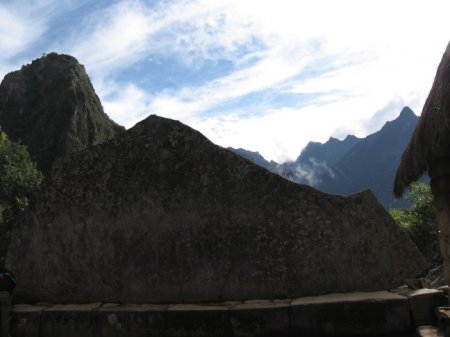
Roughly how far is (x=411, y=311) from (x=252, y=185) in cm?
182

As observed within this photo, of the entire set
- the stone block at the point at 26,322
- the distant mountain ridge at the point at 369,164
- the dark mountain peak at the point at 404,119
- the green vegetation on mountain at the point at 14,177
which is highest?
the dark mountain peak at the point at 404,119

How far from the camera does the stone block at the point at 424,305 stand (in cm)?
429

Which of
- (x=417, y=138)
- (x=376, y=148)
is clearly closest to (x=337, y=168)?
(x=376, y=148)

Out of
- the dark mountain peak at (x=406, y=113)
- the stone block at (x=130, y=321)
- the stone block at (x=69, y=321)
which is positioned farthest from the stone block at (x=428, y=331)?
the dark mountain peak at (x=406, y=113)

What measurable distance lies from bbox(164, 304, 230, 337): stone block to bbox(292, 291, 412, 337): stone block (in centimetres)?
66

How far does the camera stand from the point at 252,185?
16.4ft

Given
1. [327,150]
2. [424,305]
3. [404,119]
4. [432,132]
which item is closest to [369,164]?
[404,119]

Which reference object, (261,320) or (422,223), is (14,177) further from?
(261,320)

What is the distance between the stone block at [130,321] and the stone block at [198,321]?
0.35 ft

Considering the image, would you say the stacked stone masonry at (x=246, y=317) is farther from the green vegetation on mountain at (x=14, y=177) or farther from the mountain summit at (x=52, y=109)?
the mountain summit at (x=52, y=109)

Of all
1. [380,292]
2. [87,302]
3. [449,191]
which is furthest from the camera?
[87,302]

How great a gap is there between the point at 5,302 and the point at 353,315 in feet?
11.2

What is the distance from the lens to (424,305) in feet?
14.1

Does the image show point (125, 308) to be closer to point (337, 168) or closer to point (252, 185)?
point (252, 185)
